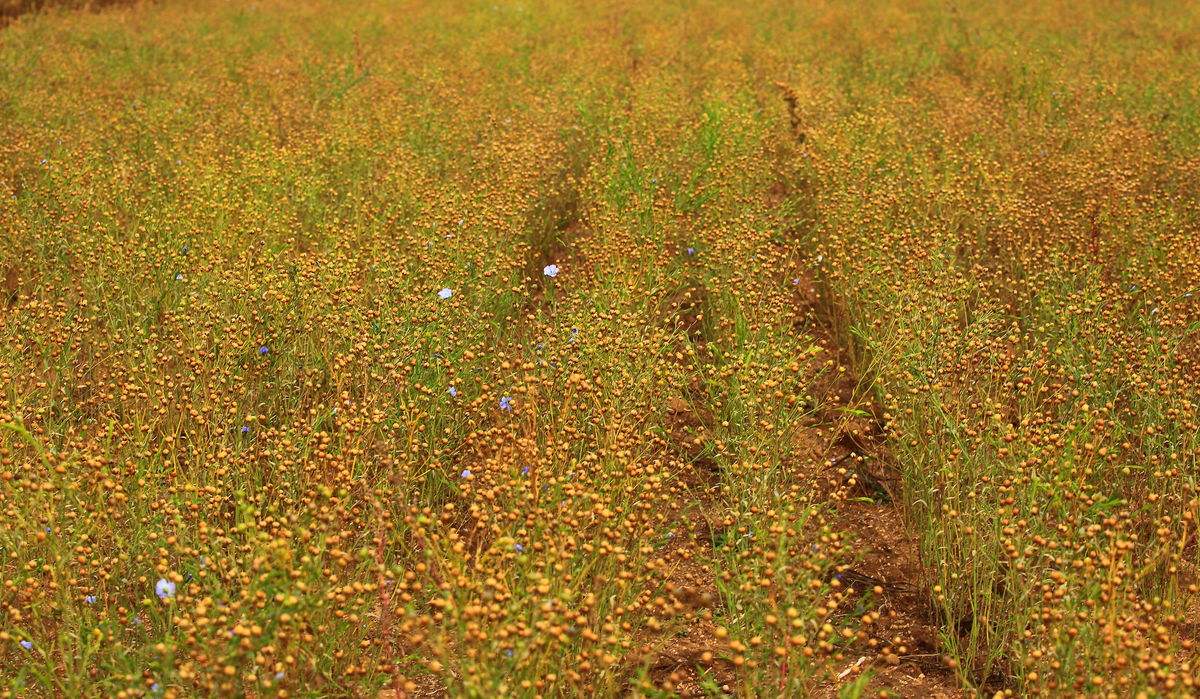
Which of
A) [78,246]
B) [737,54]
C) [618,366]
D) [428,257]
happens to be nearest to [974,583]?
[618,366]

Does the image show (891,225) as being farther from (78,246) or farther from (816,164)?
(78,246)

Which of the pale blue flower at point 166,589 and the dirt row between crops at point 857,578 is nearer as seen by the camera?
the pale blue flower at point 166,589

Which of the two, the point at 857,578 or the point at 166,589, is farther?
the point at 857,578

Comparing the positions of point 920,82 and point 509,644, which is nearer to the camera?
point 509,644

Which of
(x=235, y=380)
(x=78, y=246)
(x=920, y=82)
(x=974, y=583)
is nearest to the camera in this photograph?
(x=974, y=583)

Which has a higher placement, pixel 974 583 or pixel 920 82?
pixel 974 583

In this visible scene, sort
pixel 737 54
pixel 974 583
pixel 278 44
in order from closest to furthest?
1. pixel 974 583
2. pixel 737 54
3. pixel 278 44

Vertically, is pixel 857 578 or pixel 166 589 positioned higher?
pixel 166 589

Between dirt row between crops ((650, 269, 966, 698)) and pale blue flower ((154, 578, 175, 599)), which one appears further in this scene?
dirt row between crops ((650, 269, 966, 698))

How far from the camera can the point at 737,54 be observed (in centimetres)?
834

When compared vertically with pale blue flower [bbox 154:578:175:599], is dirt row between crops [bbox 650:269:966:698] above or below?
below

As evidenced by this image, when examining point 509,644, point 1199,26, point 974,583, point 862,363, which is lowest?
point 1199,26

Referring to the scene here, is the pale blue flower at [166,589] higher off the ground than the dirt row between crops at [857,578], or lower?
higher

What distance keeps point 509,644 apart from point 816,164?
3689 mm
